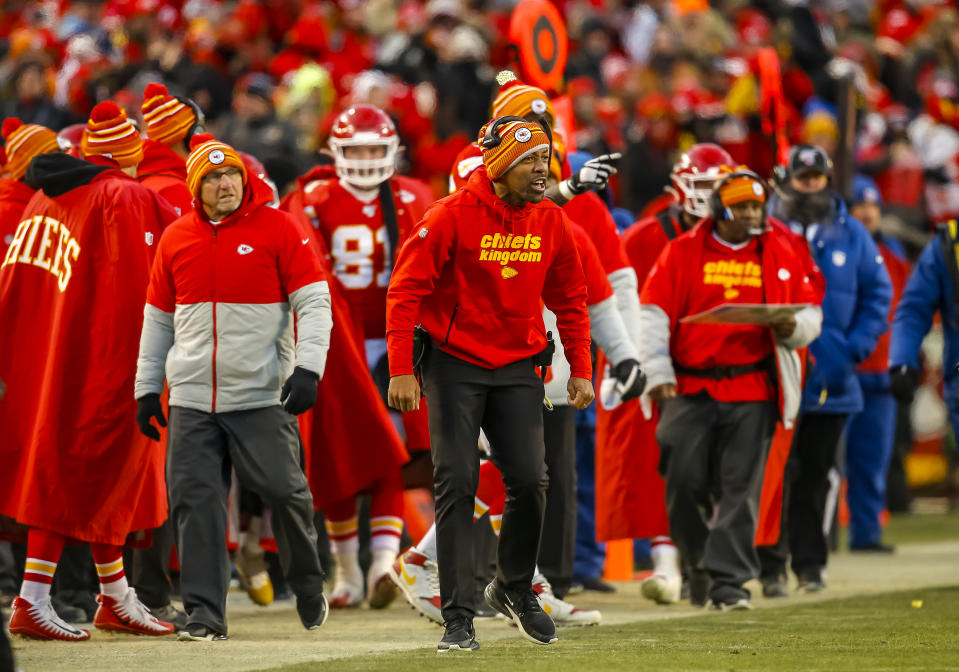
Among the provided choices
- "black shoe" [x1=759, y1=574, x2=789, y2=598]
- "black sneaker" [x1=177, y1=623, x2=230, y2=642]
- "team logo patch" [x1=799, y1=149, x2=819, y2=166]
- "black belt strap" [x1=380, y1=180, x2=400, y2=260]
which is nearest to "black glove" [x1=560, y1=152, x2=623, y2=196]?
"black belt strap" [x1=380, y1=180, x2=400, y2=260]

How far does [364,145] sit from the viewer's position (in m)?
10.0

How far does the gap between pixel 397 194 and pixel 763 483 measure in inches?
98.2

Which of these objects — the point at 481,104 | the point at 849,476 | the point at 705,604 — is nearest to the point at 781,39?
the point at 481,104

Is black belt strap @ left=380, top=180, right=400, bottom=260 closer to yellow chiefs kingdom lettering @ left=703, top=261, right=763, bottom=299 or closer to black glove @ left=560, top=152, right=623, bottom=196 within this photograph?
black glove @ left=560, top=152, right=623, bottom=196

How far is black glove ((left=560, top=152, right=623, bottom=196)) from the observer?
880 cm

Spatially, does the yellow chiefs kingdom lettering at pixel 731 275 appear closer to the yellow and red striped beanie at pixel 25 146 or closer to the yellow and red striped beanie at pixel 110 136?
the yellow and red striped beanie at pixel 110 136

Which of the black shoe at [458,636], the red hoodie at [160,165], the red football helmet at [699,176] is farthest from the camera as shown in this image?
the red football helmet at [699,176]

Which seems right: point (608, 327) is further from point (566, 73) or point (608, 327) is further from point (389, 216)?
point (566, 73)

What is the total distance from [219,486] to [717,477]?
295cm

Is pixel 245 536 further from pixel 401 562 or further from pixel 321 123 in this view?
pixel 321 123

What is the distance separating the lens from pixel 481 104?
61.6 ft

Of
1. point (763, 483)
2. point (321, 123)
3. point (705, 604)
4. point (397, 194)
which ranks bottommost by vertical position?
point (705, 604)

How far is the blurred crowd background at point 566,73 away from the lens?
16.5 metres

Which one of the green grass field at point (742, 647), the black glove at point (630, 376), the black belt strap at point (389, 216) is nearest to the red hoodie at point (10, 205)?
the black belt strap at point (389, 216)
